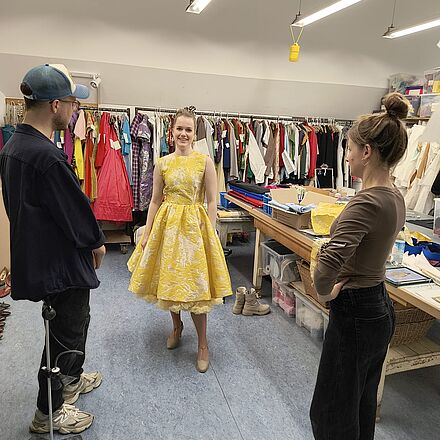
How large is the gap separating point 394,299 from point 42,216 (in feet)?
5.20

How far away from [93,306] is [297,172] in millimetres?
3171

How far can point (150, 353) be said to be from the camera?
2.48 meters

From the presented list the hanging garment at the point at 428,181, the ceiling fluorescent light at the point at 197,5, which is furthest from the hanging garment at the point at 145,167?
the hanging garment at the point at 428,181

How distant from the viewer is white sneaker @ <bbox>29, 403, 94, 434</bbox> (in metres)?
1.77

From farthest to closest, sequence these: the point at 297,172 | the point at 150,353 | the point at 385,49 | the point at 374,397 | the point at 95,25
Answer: the point at 385,49 → the point at 297,172 → the point at 95,25 → the point at 150,353 → the point at 374,397

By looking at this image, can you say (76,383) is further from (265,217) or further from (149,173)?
(149,173)

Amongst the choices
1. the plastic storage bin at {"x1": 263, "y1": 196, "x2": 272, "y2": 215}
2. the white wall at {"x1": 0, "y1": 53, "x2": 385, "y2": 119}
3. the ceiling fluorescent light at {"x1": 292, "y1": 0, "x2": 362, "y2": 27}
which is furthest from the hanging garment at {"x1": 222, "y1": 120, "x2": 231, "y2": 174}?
the plastic storage bin at {"x1": 263, "y1": 196, "x2": 272, "y2": 215}

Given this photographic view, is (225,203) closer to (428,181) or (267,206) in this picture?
(267,206)

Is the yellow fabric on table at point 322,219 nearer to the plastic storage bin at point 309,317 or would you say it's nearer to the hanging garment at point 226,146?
the plastic storage bin at point 309,317

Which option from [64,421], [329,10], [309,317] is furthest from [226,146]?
[64,421]

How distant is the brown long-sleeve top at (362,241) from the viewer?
1.17 meters

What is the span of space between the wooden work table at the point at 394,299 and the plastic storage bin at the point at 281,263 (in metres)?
0.13

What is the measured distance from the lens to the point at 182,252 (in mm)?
2217

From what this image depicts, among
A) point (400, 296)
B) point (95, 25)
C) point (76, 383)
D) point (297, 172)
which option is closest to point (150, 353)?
point (76, 383)
